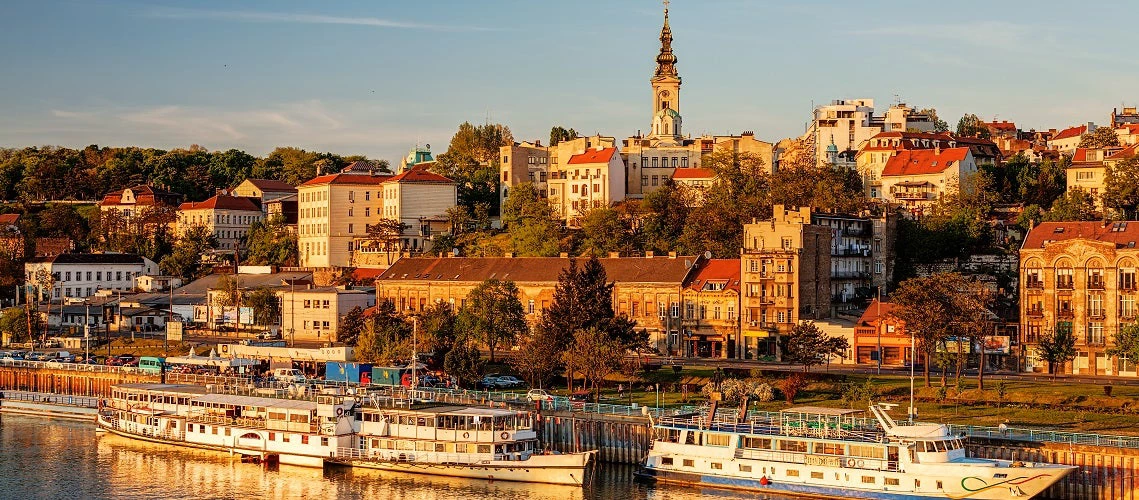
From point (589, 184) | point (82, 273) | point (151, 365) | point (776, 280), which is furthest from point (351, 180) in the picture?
point (776, 280)

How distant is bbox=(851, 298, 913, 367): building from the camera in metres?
91.2

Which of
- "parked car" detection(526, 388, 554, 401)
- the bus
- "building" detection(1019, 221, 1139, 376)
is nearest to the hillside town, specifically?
"building" detection(1019, 221, 1139, 376)

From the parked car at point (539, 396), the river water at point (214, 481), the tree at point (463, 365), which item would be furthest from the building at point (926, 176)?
the river water at point (214, 481)

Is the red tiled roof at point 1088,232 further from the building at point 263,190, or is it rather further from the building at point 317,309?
the building at point 263,190

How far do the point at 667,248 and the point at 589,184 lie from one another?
25.6m

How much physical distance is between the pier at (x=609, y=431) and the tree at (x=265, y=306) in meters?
24.1

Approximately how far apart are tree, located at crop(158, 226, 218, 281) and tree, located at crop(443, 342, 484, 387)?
76.6 m

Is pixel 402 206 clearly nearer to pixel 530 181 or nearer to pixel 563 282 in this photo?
pixel 530 181

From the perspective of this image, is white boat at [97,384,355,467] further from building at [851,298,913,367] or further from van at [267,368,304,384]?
building at [851,298,913,367]

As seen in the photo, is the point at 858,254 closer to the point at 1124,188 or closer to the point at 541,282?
the point at 1124,188

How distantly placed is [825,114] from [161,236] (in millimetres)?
82383

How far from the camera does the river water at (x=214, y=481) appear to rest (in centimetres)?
6278

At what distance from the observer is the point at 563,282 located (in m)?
90.6

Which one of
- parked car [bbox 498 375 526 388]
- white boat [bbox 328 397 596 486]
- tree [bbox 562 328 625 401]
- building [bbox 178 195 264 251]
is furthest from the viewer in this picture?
building [bbox 178 195 264 251]
